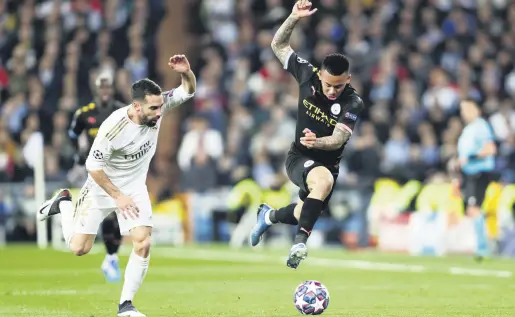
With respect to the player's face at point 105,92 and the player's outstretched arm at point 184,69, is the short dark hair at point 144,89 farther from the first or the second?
the player's face at point 105,92

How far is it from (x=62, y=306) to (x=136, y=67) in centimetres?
1387

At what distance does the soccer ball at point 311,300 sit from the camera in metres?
10.7

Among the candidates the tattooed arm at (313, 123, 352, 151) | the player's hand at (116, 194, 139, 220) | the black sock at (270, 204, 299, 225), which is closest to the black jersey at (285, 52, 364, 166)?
the tattooed arm at (313, 123, 352, 151)

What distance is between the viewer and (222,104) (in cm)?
2550

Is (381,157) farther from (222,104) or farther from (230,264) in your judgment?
(230,264)

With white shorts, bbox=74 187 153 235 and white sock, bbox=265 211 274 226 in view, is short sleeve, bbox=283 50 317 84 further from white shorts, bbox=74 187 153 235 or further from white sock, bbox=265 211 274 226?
white shorts, bbox=74 187 153 235

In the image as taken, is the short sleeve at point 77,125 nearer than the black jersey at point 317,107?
No

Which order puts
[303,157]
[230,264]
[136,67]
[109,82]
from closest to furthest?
[303,157] → [109,82] → [230,264] → [136,67]

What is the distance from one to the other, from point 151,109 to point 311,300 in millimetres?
2155

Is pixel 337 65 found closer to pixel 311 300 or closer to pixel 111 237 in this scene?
pixel 311 300

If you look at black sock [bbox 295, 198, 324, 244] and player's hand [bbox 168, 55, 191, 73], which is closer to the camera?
player's hand [bbox 168, 55, 191, 73]

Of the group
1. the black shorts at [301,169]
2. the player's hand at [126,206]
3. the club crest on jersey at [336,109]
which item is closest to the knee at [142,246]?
the player's hand at [126,206]

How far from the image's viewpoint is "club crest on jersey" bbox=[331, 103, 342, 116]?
39.7 ft

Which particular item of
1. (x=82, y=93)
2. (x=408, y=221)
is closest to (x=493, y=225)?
(x=408, y=221)
